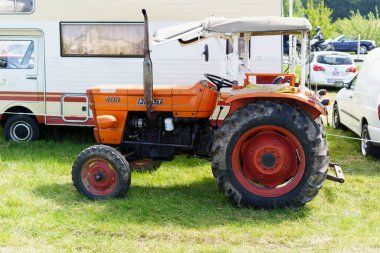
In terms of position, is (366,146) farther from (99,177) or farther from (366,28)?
(366,28)

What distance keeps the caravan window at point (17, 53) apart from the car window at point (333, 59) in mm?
11066

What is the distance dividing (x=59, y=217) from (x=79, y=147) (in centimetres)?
365

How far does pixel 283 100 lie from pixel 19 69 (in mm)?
5420

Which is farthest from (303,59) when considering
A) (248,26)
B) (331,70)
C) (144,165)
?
(331,70)

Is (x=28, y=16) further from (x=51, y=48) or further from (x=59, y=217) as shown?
(x=59, y=217)

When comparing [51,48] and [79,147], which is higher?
[51,48]

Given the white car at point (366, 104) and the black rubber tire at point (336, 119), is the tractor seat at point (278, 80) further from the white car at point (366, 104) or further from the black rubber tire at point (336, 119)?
the black rubber tire at point (336, 119)

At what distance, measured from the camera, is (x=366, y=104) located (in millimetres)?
8641

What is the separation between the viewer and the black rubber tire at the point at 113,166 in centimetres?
616

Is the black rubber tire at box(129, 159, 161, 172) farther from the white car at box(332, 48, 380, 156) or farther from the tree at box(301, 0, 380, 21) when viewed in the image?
the tree at box(301, 0, 380, 21)

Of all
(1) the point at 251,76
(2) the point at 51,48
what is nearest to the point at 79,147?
(2) the point at 51,48

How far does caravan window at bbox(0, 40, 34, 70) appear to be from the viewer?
9414 mm

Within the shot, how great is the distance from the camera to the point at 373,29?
3203 centimetres

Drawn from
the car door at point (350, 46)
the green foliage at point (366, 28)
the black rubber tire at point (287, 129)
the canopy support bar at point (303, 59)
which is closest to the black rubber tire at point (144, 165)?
the black rubber tire at point (287, 129)
